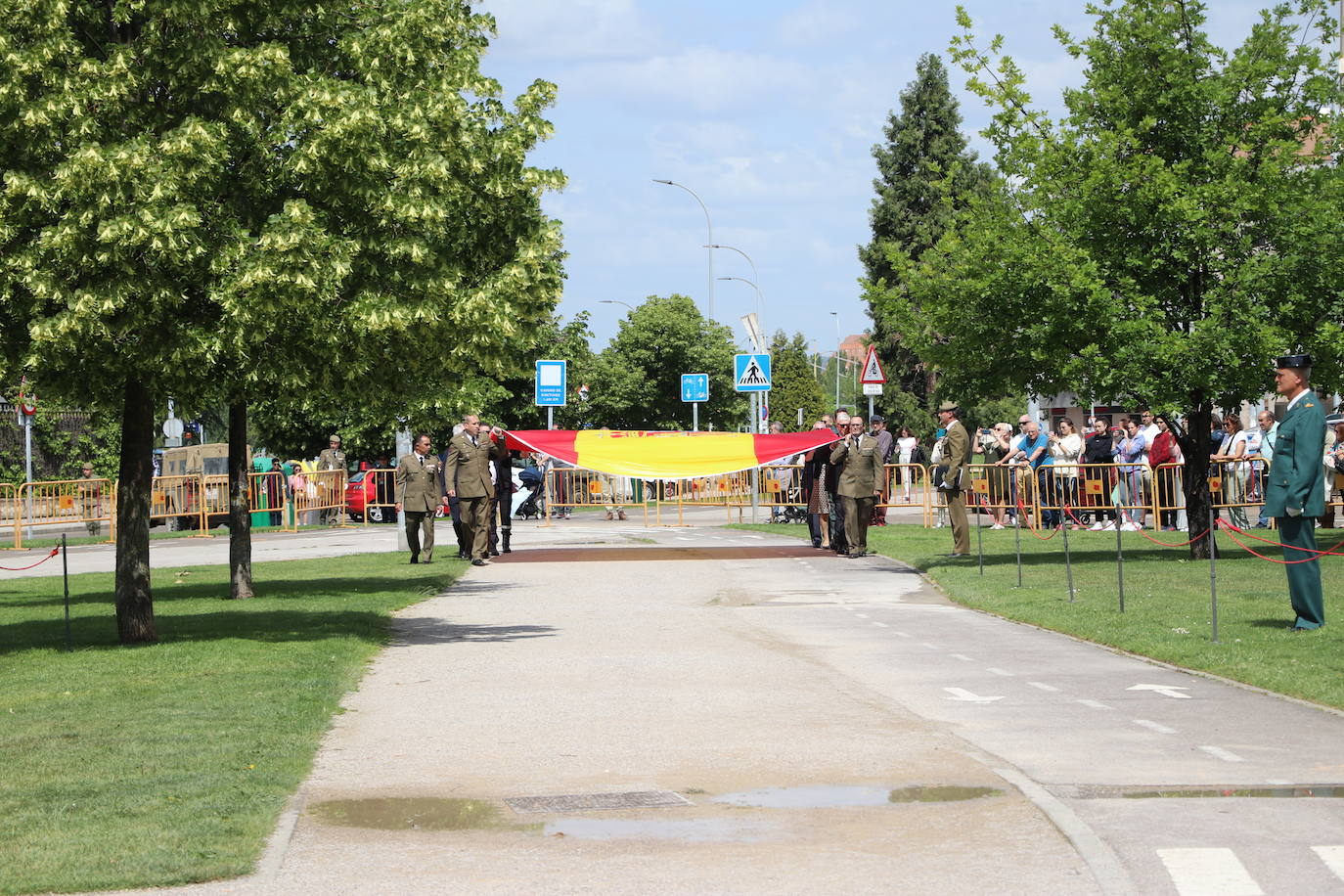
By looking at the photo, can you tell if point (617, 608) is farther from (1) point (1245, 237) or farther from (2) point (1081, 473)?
(2) point (1081, 473)

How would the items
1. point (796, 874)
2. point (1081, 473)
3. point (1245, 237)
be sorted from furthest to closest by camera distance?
point (1081, 473) < point (1245, 237) < point (796, 874)

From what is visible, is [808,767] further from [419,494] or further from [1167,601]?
[419,494]

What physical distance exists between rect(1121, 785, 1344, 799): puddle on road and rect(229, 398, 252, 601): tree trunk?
509 inches

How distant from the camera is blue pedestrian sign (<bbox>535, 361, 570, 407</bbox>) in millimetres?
40531

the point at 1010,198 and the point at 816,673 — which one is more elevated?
the point at 1010,198

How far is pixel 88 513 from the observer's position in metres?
35.6

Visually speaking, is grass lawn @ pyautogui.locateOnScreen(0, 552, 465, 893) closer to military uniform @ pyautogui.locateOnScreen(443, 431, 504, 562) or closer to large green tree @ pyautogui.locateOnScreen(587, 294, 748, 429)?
military uniform @ pyautogui.locateOnScreen(443, 431, 504, 562)

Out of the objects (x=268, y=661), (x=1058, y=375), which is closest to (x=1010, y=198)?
(x=1058, y=375)

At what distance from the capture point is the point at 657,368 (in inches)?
2899

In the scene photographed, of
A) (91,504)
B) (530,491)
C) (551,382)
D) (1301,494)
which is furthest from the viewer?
(551,382)

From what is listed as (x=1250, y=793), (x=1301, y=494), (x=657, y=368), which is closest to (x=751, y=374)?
(x=1301, y=494)

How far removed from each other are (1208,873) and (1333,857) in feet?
1.78

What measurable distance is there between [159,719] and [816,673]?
447 cm

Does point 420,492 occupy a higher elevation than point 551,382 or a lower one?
lower
